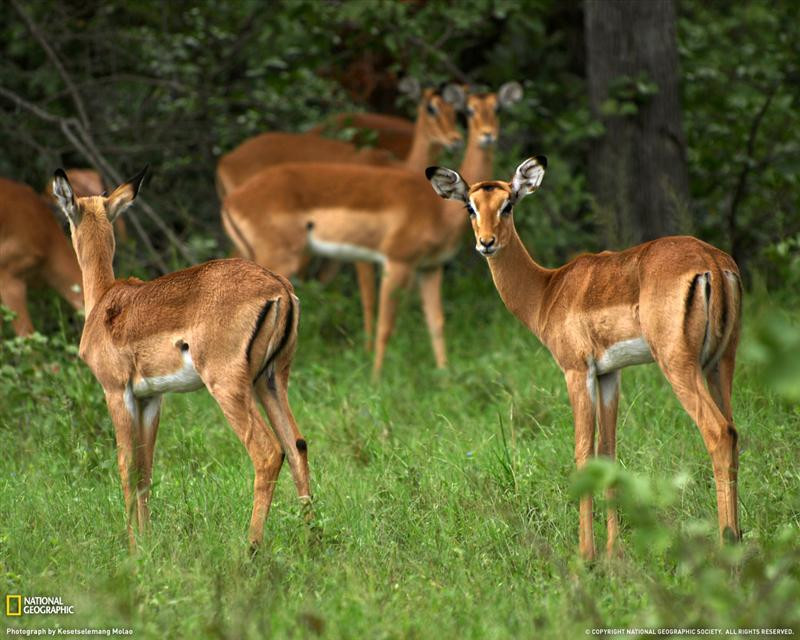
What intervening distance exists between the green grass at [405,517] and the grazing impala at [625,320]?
244 mm

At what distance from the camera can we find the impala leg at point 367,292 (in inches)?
341

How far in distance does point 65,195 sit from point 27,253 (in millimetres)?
2820

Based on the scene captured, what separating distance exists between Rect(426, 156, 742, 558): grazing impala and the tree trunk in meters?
3.37

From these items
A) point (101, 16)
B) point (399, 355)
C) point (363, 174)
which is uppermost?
point (101, 16)

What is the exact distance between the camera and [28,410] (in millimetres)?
5965

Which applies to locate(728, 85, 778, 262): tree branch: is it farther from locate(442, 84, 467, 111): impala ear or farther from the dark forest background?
locate(442, 84, 467, 111): impala ear

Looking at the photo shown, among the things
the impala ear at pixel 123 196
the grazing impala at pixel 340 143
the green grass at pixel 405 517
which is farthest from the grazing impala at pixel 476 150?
the impala ear at pixel 123 196

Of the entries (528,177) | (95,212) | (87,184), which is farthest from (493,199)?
(87,184)

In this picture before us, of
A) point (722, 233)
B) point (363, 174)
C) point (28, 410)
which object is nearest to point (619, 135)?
point (722, 233)

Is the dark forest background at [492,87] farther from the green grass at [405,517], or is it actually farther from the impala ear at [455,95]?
the green grass at [405,517]

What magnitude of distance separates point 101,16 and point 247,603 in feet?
21.0

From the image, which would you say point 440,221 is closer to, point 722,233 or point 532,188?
point 722,233

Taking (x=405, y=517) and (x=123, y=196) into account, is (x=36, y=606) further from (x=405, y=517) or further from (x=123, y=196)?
(x=123, y=196)

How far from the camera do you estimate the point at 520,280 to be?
4.96 meters
